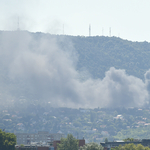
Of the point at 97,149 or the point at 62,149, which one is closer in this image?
the point at 97,149

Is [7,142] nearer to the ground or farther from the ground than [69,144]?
farther from the ground

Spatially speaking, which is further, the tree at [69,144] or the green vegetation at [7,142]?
the green vegetation at [7,142]

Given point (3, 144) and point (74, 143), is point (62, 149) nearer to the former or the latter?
point (74, 143)

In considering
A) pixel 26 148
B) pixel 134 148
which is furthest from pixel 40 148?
pixel 134 148

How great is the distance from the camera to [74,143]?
152375mm

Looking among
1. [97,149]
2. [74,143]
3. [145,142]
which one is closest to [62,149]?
[74,143]

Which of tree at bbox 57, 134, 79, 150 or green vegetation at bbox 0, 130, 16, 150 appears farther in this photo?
green vegetation at bbox 0, 130, 16, 150

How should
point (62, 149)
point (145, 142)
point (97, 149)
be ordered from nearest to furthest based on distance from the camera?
1. point (97, 149)
2. point (62, 149)
3. point (145, 142)

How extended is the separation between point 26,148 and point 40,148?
4370 mm

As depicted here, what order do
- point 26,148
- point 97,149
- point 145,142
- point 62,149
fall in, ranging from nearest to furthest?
point 97,149, point 62,149, point 26,148, point 145,142

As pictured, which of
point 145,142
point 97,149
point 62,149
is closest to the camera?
point 97,149

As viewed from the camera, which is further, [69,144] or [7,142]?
[7,142]

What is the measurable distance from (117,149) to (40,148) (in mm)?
25061

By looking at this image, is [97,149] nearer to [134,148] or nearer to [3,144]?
[134,148]
